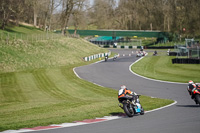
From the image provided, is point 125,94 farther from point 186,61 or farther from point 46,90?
point 186,61

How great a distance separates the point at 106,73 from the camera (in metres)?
45.4

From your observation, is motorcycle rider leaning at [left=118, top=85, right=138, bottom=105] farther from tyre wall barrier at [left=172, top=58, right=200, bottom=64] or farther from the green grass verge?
tyre wall barrier at [left=172, top=58, right=200, bottom=64]

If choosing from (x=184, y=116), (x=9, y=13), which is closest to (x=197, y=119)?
(x=184, y=116)

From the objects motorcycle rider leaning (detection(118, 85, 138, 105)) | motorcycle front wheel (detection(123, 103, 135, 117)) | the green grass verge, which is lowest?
the green grass verge

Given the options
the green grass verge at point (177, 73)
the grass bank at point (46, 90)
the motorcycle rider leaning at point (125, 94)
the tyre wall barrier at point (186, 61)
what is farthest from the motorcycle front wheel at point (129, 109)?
the tyre wall barrier at point (186, 61)

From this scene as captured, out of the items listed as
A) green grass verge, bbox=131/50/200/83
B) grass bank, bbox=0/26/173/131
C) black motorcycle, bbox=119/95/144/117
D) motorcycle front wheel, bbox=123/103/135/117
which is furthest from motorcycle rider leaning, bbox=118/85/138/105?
green grass verge, bbox=131/50/200/83

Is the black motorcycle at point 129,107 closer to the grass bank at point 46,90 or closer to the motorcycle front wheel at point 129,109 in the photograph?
the motorcycle front wheel at point 129,109

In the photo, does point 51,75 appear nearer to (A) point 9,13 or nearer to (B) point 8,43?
(B) point 8,43

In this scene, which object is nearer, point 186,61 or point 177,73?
point 177,73

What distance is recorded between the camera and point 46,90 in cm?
3278

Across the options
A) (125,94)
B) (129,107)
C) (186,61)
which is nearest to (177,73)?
(186,61)

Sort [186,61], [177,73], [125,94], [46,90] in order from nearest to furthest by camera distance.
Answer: [125,94] → [46,90] → [177,73] → [186,61]

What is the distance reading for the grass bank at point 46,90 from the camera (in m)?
18.2

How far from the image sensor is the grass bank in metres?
18.2
